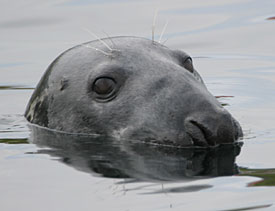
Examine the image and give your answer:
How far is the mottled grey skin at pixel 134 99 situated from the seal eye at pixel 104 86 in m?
0.03

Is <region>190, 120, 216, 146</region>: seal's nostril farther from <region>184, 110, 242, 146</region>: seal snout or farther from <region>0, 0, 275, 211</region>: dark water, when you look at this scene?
<region>0, 0, 275, 211</region>: dark water

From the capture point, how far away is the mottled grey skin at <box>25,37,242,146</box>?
6.69 m

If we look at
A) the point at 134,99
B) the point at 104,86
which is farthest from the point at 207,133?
the point at 104,86

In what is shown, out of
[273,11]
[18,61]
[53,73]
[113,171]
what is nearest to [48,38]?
[18,61]

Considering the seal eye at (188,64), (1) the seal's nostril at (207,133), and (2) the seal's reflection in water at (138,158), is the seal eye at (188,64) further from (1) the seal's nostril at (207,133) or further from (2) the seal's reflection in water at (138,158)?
(1) the seal's nostril at (207,133)

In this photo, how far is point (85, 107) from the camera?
7426 millimetres

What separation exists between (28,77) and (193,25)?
13.8 feet

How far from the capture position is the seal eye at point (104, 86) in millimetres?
7324

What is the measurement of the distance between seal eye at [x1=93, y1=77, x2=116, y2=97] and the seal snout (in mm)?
950

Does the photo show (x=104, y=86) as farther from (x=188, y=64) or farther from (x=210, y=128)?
(x=210, y=128)

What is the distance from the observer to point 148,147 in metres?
6.85

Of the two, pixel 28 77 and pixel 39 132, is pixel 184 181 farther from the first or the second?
pixel 28 77

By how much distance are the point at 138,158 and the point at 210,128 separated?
599 millimetres

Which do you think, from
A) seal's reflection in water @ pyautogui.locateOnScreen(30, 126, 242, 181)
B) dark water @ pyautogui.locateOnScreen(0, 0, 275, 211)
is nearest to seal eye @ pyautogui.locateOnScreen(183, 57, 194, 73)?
dark water @ pyautogui.locateOnScreen(0, 0, 275, 211)
